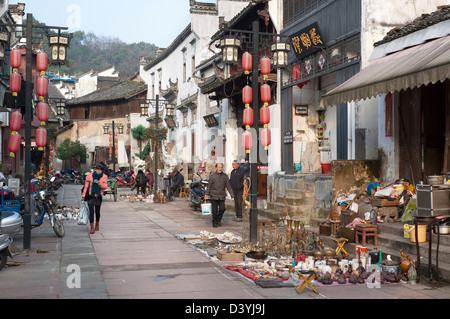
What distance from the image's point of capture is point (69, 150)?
158ft

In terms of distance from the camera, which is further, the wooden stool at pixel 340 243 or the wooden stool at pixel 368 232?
the wooden stool at pixel 368 232

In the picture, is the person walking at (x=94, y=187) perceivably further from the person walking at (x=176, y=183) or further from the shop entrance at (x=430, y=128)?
the person walking at (x=176, y=183)

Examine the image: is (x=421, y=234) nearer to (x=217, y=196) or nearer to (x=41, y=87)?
(x=217, y=196)

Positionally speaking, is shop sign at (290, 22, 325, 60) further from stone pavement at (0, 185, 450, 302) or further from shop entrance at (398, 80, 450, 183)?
stone pavement at (0, 185, 450, 302)

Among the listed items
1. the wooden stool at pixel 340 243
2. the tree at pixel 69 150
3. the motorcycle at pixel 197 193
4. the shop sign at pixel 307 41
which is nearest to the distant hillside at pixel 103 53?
the tree at pixel 69 150

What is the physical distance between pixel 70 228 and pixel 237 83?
943 centimetres

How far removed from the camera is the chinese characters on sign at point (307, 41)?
14.6m

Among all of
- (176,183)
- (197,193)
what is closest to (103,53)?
(176,183)

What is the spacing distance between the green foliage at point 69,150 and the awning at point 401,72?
40.6m

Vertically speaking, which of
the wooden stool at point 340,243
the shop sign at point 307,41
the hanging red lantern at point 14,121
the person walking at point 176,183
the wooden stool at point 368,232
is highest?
the shop sign at point 307,41

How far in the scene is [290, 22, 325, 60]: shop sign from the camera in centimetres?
1463

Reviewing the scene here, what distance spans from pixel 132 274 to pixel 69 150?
4236 centimetres

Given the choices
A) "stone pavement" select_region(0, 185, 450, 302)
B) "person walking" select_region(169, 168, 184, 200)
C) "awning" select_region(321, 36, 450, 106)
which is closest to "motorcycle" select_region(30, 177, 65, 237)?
"stone pavement" select_region(0, 185, 450, 302)
